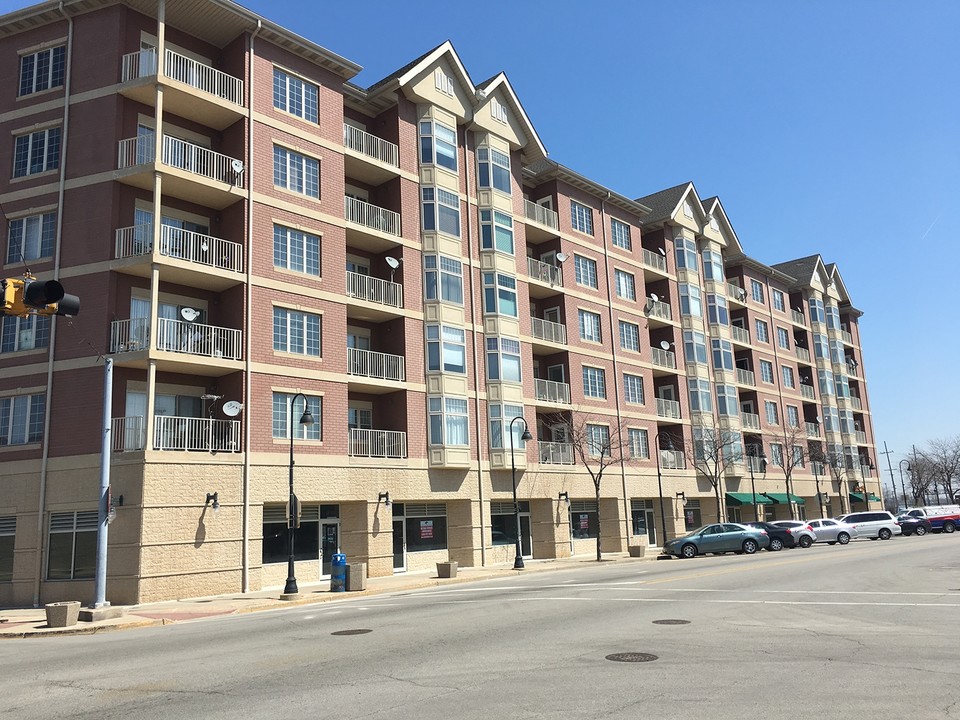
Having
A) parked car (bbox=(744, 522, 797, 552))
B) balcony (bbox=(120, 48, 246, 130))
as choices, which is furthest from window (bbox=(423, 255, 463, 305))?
parked car (bbox=(744, 522, 797, 552))

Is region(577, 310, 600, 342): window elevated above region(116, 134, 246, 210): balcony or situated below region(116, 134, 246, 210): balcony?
below

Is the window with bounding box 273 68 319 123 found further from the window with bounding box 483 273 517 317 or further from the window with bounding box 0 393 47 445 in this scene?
the window with bounding box 0 393 47 445

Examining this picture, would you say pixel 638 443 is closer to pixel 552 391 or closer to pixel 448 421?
pixel 552 391

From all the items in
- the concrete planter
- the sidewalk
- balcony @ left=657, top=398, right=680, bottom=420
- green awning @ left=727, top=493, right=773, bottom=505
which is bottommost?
the sidewalk

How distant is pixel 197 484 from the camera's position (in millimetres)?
25672

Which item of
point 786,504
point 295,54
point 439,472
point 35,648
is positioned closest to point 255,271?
point 295,54

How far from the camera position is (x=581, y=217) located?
4569 cm

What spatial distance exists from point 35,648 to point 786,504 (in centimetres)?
Answer: 5564

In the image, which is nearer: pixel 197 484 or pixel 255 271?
pixel 197 484

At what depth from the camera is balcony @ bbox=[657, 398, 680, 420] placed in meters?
48.8

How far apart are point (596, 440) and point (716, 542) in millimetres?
8786

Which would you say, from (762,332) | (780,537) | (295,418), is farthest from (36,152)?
(762,332)

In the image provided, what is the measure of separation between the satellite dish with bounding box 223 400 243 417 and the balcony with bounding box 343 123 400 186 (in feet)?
39.9

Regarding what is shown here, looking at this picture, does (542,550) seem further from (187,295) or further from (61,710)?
(61,710)
